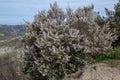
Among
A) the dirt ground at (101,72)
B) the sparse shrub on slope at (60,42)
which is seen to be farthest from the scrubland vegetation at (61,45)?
the dirt ground at (101,72)

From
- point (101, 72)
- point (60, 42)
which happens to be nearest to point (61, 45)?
point (60, 42)

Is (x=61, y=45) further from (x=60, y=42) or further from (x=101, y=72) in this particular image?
(x=101, y=72)

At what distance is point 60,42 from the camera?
12008 mm

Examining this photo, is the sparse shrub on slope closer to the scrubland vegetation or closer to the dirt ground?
the scrubland vegetation

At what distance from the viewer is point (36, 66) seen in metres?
12.0

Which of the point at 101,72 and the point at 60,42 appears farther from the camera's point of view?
the point at 60,42

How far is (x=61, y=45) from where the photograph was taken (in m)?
12.0

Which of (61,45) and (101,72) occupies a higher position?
(61,45)

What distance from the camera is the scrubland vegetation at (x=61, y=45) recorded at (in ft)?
38.9

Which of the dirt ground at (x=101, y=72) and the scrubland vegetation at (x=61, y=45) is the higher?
the scrubland vegetation at (x=61, y=45)

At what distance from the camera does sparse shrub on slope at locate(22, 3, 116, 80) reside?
11.8m

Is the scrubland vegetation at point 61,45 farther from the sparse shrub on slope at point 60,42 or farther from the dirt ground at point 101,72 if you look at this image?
the dirt ground at point 101,72

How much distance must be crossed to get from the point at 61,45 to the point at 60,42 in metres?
0.11

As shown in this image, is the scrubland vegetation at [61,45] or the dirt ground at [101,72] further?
the scrubland vegetation at [61,45]
